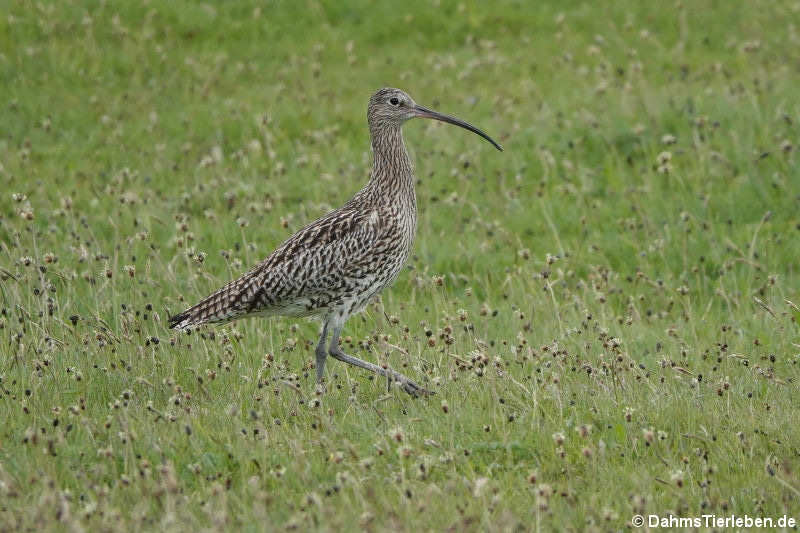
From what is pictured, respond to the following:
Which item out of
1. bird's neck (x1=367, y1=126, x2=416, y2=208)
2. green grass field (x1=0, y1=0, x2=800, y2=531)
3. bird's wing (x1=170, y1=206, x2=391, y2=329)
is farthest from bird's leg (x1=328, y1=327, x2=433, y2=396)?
bird's neck (x1=367, y1=126, x2=416, y2=208)

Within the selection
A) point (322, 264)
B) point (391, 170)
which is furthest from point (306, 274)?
point (391, 170)

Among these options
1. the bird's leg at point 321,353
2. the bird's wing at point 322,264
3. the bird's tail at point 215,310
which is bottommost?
the bird's leg at point 321,353

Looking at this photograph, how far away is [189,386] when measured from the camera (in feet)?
27.5

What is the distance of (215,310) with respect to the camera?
8.59 m

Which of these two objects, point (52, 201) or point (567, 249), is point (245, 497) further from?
point (52, 201)

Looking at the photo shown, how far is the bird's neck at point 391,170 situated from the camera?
9.14 m

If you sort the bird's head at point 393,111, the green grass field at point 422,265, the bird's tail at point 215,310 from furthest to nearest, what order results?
1. the bird's head at point 393,111
2. the bird's tail at point 215,310
3. the green grass field at point 422,265

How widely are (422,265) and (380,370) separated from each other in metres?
3.33

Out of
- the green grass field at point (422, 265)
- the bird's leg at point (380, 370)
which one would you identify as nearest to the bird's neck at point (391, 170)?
the green grass field at point (422, 265)

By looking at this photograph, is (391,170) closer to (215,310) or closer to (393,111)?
(393,111)

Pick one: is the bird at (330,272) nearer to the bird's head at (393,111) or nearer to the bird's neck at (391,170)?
the bird's neck at (391,170)

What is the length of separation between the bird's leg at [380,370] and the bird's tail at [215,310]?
0.75m

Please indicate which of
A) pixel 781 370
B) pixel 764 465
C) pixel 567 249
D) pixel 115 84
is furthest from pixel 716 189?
pixel 115 84

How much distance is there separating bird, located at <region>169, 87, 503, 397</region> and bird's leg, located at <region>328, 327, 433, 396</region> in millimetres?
10
